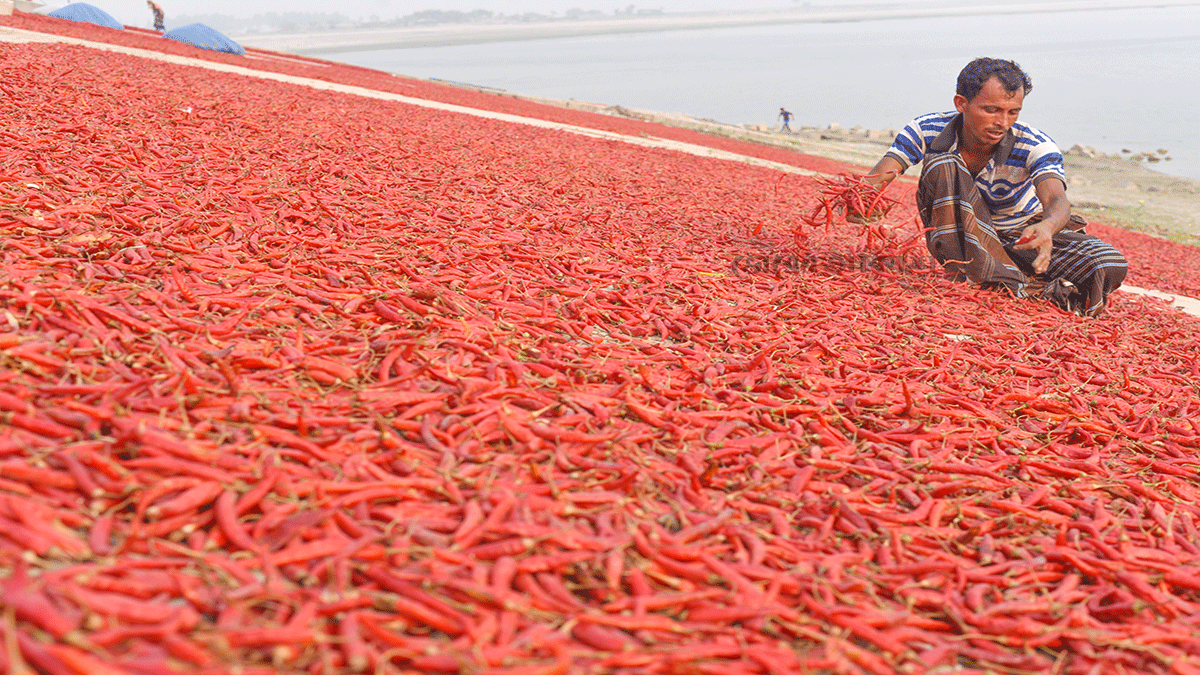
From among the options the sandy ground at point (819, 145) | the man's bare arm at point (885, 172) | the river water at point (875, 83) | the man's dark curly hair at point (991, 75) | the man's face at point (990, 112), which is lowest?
the man's bare arm at point (885, 172)

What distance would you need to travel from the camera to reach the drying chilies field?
7.57 ft

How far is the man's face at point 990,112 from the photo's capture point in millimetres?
6328

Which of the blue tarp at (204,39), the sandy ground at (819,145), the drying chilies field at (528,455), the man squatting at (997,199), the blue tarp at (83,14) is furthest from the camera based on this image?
the blue tarp at (83,14)

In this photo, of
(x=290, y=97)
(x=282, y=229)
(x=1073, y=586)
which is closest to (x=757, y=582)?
(x=1073, y=586)

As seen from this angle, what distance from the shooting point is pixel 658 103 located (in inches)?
2601

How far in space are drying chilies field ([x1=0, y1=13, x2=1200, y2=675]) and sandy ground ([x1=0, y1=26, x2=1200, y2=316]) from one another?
13.7m

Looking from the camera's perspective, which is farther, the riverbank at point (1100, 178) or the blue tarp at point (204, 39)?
the blue tarp at point (204, 39)

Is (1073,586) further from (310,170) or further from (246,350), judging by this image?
(310,170)

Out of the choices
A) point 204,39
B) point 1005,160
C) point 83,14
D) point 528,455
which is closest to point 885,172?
point 1005,160

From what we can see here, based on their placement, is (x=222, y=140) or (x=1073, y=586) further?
(x=222, y=140)

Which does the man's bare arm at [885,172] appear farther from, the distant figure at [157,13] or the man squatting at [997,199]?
the distant figure at [157,13]

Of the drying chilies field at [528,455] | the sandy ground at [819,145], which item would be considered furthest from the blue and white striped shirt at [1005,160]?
the sandy ground at [819,145]

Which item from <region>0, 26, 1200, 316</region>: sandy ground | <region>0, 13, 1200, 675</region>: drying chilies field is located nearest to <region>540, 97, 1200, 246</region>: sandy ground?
<region>0, 26, 1200, 316</region>: sandy ground

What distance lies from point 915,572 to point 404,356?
2565 mm
